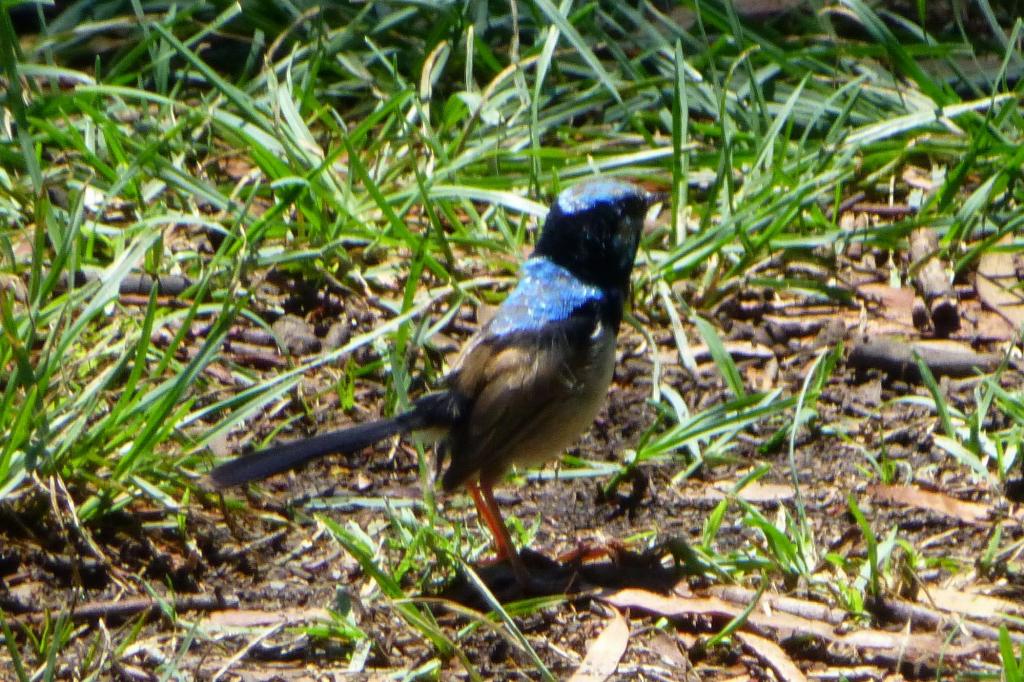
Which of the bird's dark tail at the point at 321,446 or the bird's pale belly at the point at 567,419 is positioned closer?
the bird's dark tail at the point at 321,446

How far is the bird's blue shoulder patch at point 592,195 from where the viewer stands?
4.93 meters

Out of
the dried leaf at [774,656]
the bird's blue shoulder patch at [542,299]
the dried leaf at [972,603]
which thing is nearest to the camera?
the dried leaf at [774,656]

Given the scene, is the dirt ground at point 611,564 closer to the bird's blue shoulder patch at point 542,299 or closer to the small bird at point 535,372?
the small bird at point 535,372

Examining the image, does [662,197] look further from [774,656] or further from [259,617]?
[259,617]

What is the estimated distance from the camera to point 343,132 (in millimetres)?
6109

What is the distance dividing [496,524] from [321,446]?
0.58 m

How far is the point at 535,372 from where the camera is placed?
4691 millimetres

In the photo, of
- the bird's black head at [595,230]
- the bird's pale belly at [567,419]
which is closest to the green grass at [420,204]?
the bird's pale belly at [567,419]

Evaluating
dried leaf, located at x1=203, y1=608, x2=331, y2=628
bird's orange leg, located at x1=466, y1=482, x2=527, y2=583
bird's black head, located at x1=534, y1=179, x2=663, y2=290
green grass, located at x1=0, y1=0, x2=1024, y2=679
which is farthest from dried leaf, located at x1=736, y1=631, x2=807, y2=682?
bird's black head, located at x1=534, y1=179, x2=663, y2=290

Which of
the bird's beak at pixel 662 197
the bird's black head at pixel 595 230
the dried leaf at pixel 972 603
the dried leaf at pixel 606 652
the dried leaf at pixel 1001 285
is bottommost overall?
the dried leaf at pixel 606 652

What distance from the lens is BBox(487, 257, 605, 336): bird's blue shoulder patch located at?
15.9 feet

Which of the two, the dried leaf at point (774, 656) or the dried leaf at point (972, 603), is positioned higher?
the dried leaf at point (972, 603)

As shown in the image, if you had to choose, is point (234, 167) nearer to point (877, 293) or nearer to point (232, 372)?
point (232, 372)

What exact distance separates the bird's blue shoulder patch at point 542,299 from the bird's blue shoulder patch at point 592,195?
200mm
